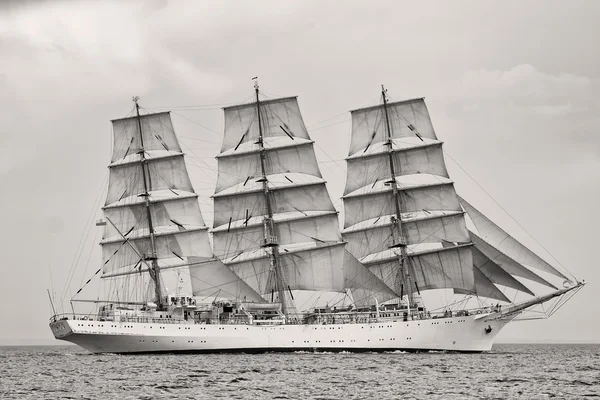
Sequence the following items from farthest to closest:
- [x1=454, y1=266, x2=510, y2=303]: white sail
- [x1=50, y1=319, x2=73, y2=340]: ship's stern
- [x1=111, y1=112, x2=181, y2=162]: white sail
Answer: [x1=111, y1=112, x2=181, y2=162]: white sail
[x1=454, y1=266, x2=510, y2=303]: white sail
[x1=50, y1=319, x2=73, y2=340]: ship's stern

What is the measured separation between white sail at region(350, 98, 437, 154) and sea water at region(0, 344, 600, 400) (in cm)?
1949

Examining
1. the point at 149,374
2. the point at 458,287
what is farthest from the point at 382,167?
the point at 149,374

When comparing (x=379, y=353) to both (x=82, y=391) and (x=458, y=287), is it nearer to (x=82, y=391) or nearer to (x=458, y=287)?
(x=458, y=287)

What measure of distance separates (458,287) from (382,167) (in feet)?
39.0

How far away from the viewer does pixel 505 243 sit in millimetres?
67312

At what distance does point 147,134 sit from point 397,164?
21420 mm

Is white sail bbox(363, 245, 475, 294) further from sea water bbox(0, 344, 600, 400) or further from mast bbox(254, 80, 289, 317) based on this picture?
sea water bbox(0, 344, 600, 400)

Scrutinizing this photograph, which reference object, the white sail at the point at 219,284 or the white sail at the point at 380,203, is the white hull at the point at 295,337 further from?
the white sail at the point at 380,203

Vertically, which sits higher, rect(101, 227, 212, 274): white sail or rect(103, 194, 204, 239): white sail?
rect(103, 194, 204, 239): white sail

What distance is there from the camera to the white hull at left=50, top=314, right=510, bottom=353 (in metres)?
66.6

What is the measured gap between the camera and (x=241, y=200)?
242 ft

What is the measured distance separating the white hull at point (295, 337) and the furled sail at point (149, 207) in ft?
23.4

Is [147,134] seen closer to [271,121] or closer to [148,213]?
[148,213]

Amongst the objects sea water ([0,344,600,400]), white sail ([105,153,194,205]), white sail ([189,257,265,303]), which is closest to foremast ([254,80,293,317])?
white sail ([189,257,265,303])
